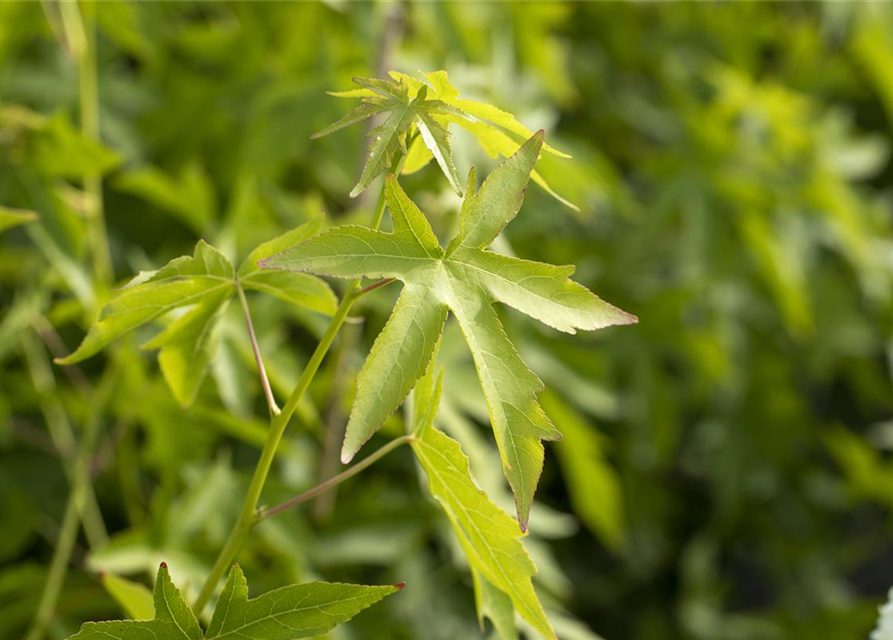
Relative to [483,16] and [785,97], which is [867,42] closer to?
[785,97]

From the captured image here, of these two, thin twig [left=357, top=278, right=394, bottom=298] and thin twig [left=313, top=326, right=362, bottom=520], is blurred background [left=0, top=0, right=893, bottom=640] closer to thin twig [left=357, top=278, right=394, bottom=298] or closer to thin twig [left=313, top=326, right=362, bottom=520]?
thin twig [left=313, top=326, right=362, bottom=520]

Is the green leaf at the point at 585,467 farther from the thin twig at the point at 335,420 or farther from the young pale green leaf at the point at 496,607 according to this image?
the young pale green leaf at the point at 496,607

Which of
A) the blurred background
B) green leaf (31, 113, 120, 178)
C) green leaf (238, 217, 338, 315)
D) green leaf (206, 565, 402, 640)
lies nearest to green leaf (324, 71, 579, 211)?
green leaf (238, 217, 338, 315)

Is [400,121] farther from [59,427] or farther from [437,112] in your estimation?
[59,427]

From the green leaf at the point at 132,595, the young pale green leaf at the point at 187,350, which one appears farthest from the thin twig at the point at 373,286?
the green leaf at the point at 132,595

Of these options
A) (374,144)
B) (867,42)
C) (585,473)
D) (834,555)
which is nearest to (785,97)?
(867,42)

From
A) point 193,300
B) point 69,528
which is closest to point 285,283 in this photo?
point 193,300
